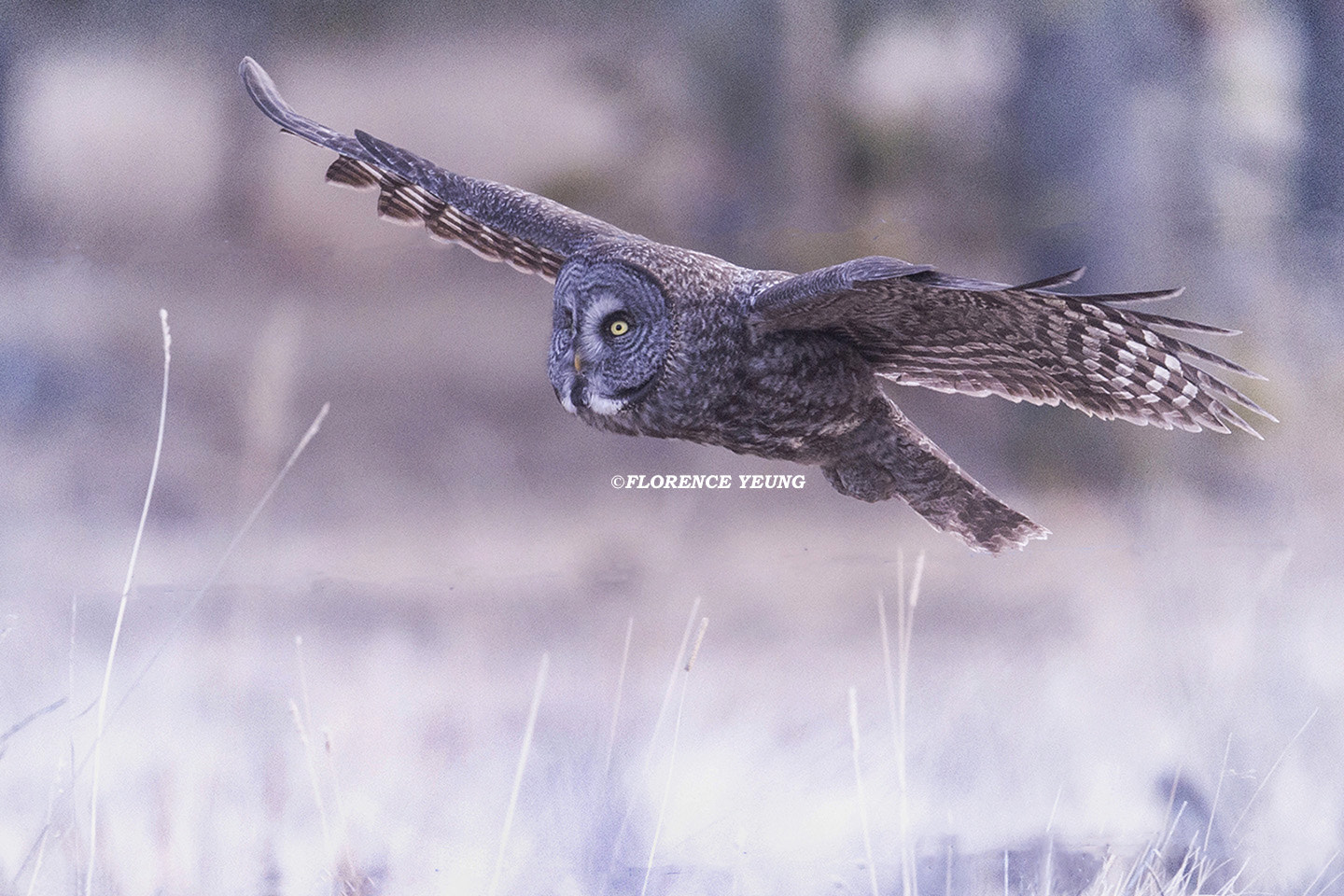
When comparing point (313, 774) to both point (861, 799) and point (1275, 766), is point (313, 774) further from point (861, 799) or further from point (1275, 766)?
point (1275, 766)

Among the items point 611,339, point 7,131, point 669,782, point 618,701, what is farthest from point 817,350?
point 7,131

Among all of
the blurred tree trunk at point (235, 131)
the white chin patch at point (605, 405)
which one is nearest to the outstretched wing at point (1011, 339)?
the white chin patch at point (605, 405)

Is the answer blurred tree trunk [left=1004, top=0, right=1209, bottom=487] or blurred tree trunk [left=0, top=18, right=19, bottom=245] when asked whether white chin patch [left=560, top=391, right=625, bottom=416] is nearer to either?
blurred tree trunk [left=1004, top=0, right=1209, bottom=487]

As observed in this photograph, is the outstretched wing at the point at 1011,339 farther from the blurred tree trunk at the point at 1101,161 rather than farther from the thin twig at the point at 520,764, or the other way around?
the thin twig at the point at 520,764

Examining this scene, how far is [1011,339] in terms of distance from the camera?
1.88m

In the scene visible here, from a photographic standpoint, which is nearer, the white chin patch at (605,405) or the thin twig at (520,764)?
the white chin patch at (605,405)

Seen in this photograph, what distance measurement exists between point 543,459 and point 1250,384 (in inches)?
66.6

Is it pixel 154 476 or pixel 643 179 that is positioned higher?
pixel 643 179

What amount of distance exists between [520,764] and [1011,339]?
1.39 metres

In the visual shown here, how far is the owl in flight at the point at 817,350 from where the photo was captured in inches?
68.9

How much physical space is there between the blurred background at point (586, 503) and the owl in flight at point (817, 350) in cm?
33

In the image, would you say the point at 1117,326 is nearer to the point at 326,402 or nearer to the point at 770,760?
the point at 770,760

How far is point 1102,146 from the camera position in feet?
8.12

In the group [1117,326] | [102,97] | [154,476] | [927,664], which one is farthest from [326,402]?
[1117,326]
